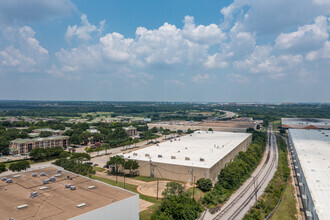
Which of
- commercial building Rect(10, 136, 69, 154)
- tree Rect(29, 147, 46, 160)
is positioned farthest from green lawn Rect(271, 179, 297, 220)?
commercial building Rect(10, 136, 69, 154)

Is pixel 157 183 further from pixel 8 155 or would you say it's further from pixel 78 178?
pixel 8 155

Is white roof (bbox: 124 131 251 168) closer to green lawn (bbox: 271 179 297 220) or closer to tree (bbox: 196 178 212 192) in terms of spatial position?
tree (bbox: 196 178 212 192)

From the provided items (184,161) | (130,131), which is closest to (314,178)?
(184,161)

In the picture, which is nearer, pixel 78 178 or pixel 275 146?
pixel 78 178

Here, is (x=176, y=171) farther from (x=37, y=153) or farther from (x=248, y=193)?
(x=37, y=153)

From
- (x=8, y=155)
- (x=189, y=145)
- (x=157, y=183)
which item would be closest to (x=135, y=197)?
(x=157, y=183)

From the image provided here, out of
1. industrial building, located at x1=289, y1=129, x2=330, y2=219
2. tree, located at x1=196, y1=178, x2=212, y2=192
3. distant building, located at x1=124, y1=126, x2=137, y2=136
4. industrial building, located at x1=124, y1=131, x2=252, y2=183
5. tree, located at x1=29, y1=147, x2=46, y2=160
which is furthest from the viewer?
distant building, located at x1=124, y1=126, x2=137, y2=136
